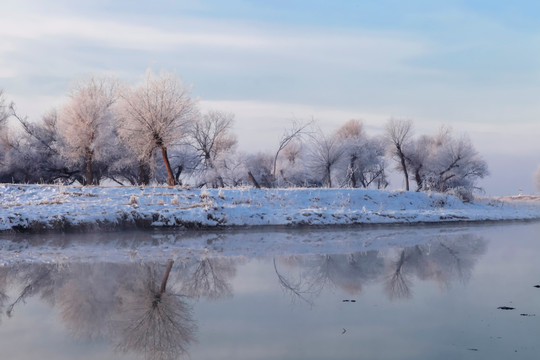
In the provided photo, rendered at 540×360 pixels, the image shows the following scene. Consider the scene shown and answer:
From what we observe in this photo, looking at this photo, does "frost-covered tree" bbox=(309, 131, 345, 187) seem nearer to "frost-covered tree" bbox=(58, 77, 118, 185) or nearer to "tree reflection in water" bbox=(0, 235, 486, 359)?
"frost-covered tree" bbox=(58, 77, 118, 185)

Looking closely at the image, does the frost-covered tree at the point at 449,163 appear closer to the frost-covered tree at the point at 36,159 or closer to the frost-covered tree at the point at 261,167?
the frost-covered tree at the point at 261,167

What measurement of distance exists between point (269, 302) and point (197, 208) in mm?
13786

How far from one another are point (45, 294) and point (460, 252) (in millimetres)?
9982

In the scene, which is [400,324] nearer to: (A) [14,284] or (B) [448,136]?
(A) [14,284]

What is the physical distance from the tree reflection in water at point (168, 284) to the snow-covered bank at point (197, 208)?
316 inches

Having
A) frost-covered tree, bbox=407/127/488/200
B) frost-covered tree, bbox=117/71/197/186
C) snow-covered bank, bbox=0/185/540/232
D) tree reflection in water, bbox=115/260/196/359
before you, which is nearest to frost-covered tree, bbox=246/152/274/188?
frost-covered tree, bbox=407/127/488/200

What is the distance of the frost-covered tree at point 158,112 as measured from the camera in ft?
109

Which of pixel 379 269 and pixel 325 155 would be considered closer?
pixel 379 269

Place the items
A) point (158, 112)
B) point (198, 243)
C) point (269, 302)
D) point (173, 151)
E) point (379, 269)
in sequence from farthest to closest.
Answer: point (173, 151), point (158, 112), point (198, 243), point (379, 269), point (269, 302)

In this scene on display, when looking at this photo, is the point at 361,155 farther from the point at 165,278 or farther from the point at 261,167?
the point at 165,278

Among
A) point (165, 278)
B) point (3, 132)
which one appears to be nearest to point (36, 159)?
point (3, 132)

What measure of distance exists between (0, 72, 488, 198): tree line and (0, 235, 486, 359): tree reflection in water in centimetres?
2032

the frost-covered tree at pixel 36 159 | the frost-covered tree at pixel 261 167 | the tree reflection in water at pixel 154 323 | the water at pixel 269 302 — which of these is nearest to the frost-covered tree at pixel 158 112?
the frost-covered tree at pixel 36 159

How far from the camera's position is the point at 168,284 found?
9.41m
